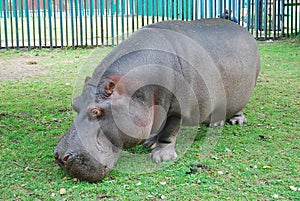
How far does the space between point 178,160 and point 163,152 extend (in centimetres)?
14

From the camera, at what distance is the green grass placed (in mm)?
3465

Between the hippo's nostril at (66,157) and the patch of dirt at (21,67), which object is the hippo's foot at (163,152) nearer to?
the hippo's nostril at (66,157)

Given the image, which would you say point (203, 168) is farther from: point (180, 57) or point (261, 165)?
point (180, 57)

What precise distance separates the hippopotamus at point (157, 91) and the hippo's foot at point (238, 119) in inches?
6.1

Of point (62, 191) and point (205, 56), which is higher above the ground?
point (205, 56)

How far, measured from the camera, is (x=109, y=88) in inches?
139

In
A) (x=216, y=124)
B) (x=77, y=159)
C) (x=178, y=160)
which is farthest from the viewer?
(x=216, y=124)

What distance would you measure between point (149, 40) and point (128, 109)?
75 centimetres

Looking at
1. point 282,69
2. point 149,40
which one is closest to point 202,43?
point 149,40

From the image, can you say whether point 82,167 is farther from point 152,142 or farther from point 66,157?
point 152,142

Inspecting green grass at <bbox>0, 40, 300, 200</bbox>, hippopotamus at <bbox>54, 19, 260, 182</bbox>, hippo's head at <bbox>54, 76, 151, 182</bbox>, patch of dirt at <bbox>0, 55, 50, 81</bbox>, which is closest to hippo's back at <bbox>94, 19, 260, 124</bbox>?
hippopotamus at <bbox>54, 19, 260, 182</bbox>

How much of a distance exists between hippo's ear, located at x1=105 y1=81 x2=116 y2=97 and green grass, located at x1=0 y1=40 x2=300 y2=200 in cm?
65

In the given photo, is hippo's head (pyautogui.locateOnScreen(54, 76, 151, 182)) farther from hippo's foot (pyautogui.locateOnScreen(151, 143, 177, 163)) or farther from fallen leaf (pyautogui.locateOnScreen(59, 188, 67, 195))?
hippo's foot (pyautogui.locateOnScreen(151, 143, 177, 163))

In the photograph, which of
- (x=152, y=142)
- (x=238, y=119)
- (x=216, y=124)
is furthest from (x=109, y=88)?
(x=238, y=119)
